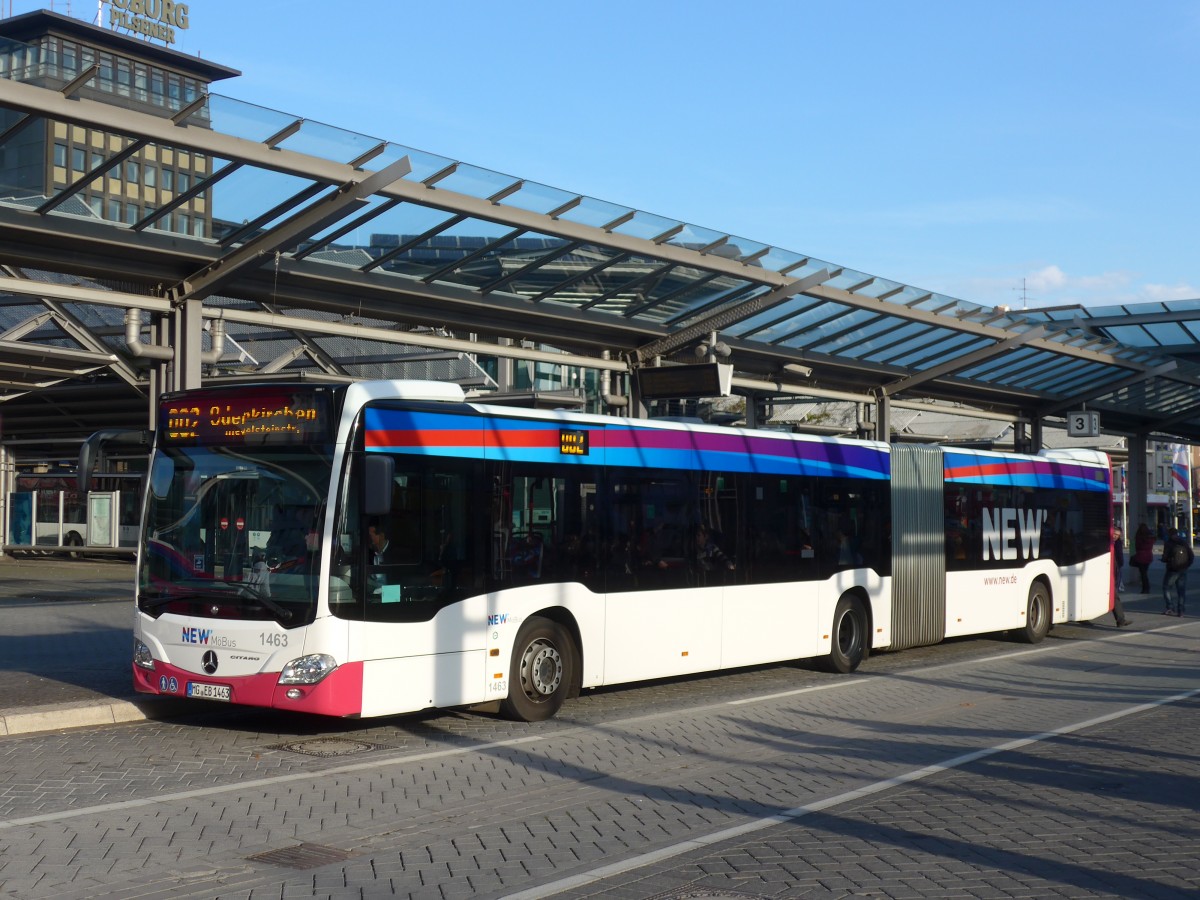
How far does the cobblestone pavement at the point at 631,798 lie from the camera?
637 centimetres

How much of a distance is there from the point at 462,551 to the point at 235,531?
184cm

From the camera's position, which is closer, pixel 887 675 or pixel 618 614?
pixel 618 614

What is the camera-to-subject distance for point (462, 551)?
11086 mm

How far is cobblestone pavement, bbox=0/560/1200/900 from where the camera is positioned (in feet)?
20.9

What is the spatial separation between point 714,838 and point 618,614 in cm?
541

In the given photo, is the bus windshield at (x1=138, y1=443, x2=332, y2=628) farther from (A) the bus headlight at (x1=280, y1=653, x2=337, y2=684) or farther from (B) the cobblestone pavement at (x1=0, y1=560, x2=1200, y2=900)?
(B) the cobblestone pavement at (x1=0, y1=560, x2=1200, y2=900)

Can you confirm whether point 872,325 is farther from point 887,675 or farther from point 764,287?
point 887,675

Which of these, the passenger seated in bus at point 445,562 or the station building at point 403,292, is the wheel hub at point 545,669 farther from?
the station building at point 403,292

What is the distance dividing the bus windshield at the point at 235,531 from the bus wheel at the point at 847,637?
7.68m

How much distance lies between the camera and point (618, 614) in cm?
1262

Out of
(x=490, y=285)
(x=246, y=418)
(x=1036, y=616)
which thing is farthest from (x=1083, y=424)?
(x=246, y=418)

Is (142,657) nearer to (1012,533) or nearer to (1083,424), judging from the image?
(1012,533)

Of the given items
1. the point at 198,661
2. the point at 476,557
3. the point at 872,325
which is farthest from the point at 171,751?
the point at 872,325

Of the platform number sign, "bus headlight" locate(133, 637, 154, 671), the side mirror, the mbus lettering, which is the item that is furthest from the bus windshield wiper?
the platform number sign
